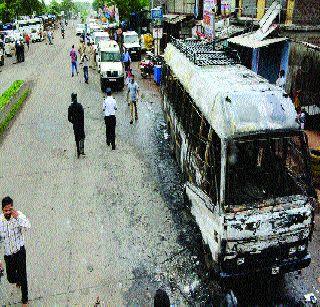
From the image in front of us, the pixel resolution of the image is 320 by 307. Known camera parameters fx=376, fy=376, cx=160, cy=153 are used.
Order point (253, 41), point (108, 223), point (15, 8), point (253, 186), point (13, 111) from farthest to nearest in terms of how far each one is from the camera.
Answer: point (15, 8)
point (13, 111)
point (253, 41)
point (108, 223)
point (253, 186)

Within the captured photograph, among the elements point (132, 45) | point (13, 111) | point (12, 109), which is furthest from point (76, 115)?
point (132, 45)

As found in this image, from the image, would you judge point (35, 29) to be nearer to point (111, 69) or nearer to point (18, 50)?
point (18, 50)

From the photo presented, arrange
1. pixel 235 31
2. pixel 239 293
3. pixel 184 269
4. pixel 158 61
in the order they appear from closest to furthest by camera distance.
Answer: pixel 239 293 < pixel 184 269 < pixel 235 31 < pixel 158 61

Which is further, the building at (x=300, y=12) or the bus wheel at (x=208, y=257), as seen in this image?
the building at (x=300, y=12)

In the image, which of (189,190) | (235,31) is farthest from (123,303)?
(235,31)

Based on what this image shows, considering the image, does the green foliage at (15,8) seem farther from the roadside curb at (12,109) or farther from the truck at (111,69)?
the roadside curb at (12,109)

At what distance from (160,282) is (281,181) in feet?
9.11

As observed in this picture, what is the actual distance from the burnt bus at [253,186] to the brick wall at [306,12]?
364 inches

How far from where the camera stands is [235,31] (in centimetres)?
1742

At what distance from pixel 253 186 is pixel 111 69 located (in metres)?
15.5

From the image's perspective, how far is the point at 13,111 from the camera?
1675 centimetres

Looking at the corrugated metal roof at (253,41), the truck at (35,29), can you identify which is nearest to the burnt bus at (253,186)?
the corrugated metal roof at (253,41)

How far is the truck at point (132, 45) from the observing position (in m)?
30.3

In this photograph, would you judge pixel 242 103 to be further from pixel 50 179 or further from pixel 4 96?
pixel 4 96
